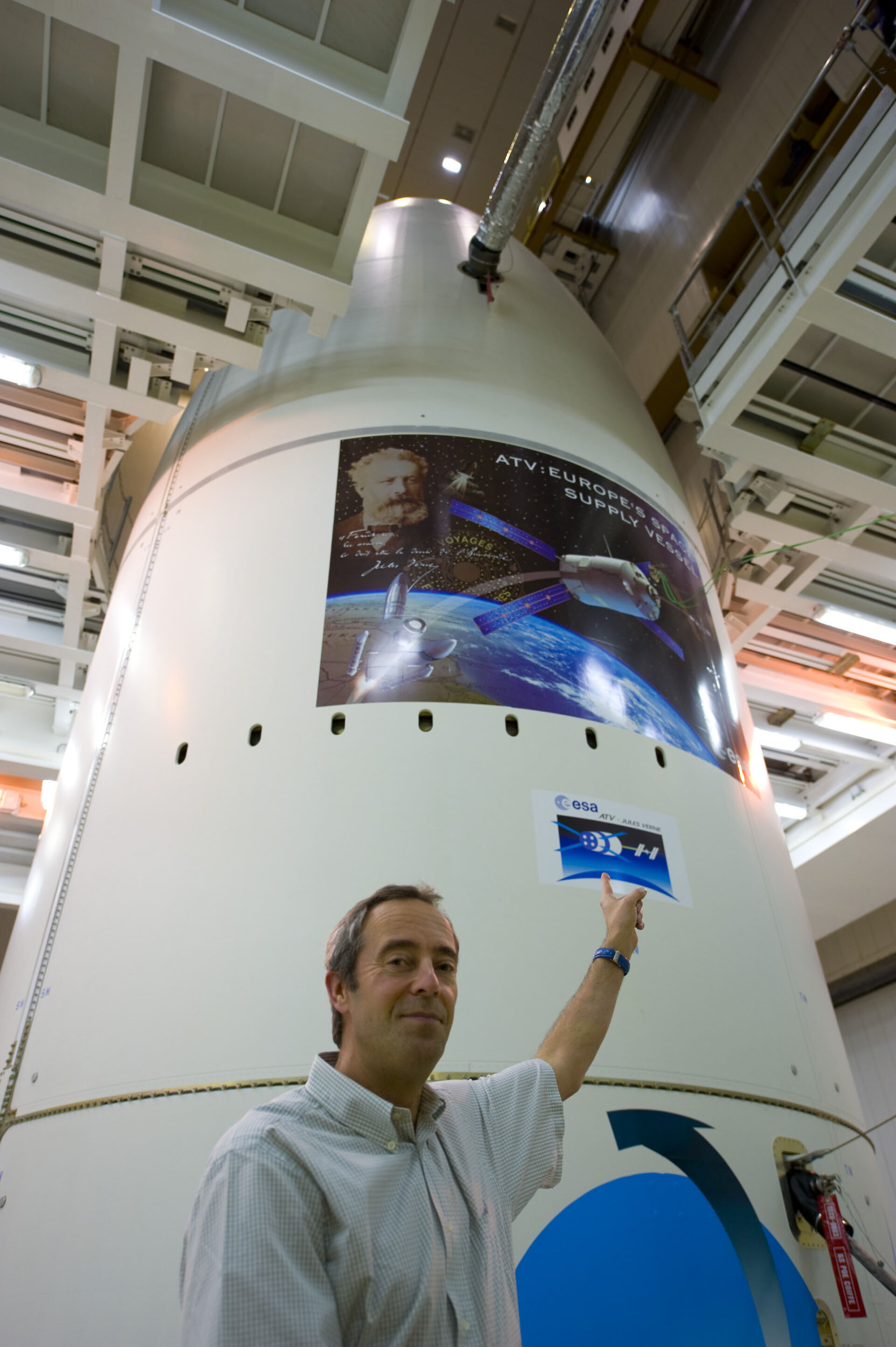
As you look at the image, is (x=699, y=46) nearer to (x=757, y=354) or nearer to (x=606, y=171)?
(x=606, y=171)

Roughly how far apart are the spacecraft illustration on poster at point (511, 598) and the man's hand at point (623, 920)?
1606mm

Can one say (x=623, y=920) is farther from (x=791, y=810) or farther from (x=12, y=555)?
(x=791, y=810)

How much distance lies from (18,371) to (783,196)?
248 inches

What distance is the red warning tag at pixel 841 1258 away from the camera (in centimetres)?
264

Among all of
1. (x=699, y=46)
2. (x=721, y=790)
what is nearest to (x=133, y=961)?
(x=721, y=790)

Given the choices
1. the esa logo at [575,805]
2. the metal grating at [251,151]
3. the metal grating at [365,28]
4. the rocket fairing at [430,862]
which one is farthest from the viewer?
the metal grating at [251,151]

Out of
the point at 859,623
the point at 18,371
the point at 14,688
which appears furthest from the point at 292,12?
the point at 14,688

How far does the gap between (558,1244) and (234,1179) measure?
1.64m

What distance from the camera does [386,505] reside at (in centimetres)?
411

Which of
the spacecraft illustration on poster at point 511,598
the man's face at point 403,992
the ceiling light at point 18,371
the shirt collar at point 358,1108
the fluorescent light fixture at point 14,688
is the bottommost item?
the shirt collar at point 358,1108

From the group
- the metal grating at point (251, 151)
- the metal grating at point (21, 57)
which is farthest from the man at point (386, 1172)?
the metal grating at point (21, 57)

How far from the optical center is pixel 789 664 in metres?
8.04

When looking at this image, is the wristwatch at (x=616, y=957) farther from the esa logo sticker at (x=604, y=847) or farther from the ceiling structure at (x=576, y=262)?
the ceiling structure at (x=576, y=262)

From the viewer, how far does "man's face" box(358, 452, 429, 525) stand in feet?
13.3
